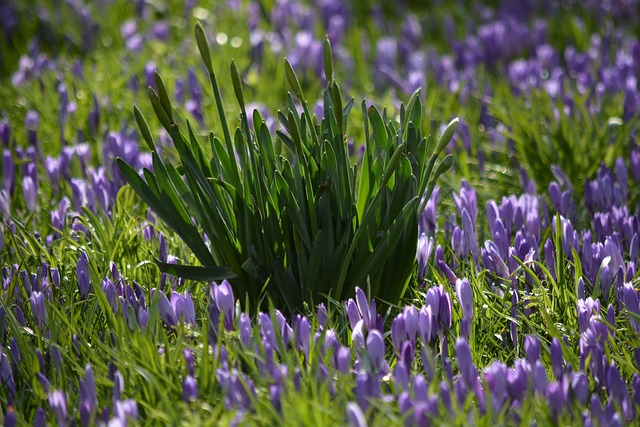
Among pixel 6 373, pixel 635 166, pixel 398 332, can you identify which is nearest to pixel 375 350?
pixel 398 332

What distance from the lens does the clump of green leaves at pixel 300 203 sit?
237 cm

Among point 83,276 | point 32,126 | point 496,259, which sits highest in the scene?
point 32,126

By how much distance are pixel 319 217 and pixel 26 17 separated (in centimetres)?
431

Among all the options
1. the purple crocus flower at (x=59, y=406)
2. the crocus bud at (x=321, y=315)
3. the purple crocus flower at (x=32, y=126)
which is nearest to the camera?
the purple crocus flower at (x=59, y=406)

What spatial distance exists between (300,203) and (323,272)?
0.22 metres

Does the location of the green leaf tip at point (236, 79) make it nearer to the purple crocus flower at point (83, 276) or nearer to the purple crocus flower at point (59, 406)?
the purple crocus flower at point (83, 276)

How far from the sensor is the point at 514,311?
235cm

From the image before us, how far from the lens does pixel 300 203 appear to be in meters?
2.41

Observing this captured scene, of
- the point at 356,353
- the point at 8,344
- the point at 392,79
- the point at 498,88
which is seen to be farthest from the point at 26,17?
the point at 356,353

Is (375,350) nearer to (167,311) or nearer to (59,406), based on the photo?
(167,311)

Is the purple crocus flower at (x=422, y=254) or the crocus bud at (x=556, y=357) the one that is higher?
the purple crocus flower at (x=422, y=254)

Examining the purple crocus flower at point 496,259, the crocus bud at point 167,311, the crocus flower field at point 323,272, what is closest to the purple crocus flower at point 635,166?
the crocus flower field at point 323,272

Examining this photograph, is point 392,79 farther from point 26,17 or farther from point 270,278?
point 26,17

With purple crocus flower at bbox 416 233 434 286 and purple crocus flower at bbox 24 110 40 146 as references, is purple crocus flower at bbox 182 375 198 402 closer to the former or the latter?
purple crocus flower at bbox 416 233 434 286
